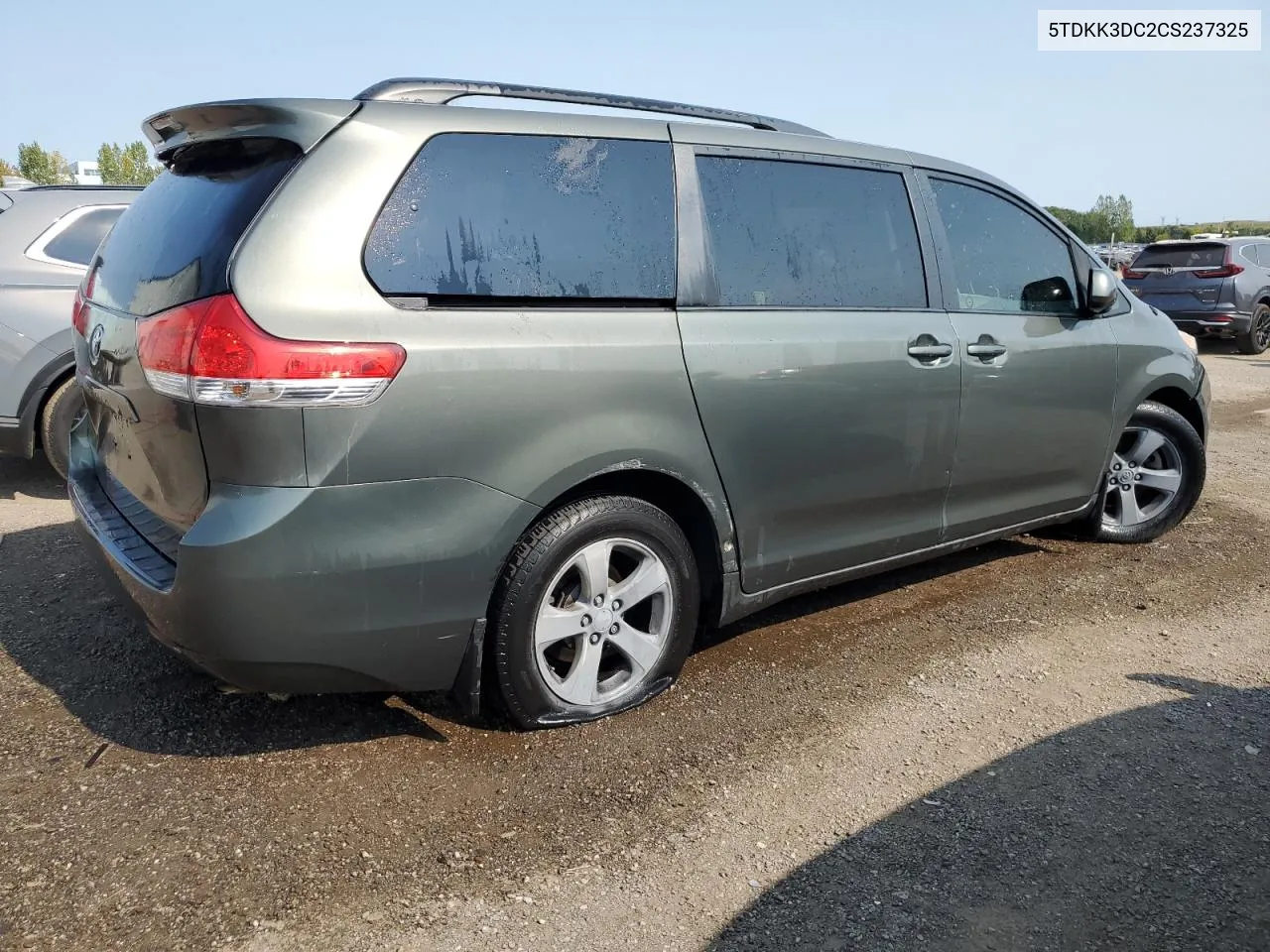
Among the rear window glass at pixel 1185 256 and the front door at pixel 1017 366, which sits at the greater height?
the rear window glass at pixel 1185 256

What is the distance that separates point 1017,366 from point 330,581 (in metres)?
2.76

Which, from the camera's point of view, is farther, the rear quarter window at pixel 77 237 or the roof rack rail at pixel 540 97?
the rear quarter window at pixel 77 237

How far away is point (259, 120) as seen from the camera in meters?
2.65

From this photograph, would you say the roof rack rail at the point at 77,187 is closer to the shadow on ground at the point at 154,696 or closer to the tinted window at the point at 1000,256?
the shadow on ground at the point at 154,696

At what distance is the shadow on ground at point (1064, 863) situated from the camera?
219 centimetres

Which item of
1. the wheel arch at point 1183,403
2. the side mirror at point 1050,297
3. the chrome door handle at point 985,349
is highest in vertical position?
the side mirror at point 1050,297

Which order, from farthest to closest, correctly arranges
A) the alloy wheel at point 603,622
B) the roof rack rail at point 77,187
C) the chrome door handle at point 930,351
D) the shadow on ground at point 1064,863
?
the roof rack rail at point 77,187, the chrome door handle at point 930,351, the alloy wheel at point 603,622, the shadow on ground at point 1064,863

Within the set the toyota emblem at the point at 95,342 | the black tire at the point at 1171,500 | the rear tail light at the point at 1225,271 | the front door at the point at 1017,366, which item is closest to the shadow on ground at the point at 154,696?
the toyota emblem at the point at 95,342

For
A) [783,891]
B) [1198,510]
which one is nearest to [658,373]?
[783,891]

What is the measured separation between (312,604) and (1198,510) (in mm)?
5036

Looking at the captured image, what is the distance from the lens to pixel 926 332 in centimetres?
363

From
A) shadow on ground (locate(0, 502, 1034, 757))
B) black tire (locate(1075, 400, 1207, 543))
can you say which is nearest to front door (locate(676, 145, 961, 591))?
shadow on ground (locate(0, 502, 1034, 757))

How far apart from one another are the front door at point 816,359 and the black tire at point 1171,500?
4.91 feet

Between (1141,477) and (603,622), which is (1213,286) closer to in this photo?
(1141,477)
